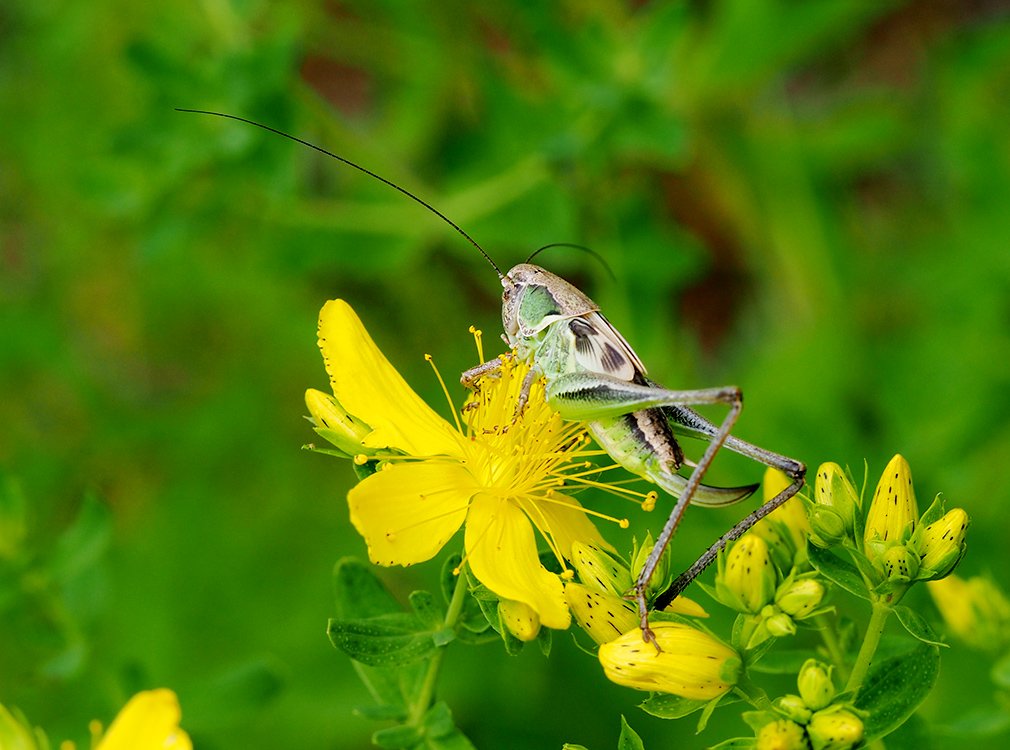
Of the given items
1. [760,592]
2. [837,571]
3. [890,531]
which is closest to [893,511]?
[890,531]

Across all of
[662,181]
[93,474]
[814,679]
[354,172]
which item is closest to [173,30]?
[354,172]

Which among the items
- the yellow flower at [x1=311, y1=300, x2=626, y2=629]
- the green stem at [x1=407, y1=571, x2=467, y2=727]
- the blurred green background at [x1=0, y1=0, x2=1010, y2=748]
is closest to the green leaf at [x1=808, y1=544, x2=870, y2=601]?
the yellow flower at [x1=311, y1=300, x2=626, y2=629]

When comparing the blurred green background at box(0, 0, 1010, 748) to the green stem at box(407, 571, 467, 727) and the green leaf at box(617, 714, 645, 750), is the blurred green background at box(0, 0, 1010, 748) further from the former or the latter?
the green leaf at box(617, 714, 645, 750)

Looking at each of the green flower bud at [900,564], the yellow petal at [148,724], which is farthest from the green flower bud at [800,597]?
the yellow petal at [148,724]

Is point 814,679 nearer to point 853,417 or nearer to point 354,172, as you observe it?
point 853,417

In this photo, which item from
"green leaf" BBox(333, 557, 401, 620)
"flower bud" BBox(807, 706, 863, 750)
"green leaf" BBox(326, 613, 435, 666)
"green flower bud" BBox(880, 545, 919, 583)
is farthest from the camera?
"green leaf" BBox(333, 557, 401, 620)

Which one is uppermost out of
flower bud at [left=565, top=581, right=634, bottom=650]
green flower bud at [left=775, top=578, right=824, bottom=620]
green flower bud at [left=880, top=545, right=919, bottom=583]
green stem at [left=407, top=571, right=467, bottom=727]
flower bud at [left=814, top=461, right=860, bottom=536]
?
flower bud at [left=814, top=461, right=860, bottom=536]

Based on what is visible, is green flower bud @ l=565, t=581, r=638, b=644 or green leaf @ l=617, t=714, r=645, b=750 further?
green flower bud @ l=565, t=581, r=638, b=644

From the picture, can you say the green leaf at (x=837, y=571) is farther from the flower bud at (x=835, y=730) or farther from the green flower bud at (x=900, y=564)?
the flower bud at (x=835, y=730)
